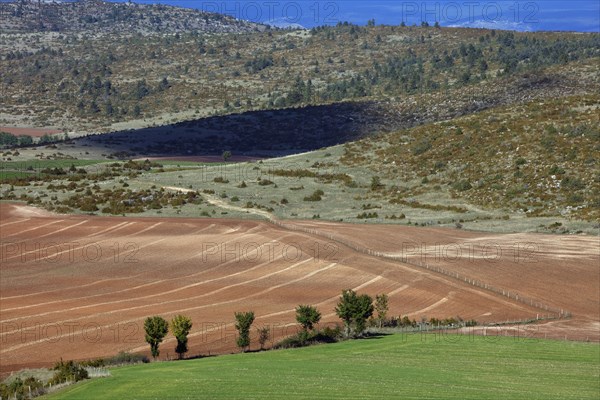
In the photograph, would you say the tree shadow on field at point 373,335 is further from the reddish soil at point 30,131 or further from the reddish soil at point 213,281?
the reddish soil at point 30,131

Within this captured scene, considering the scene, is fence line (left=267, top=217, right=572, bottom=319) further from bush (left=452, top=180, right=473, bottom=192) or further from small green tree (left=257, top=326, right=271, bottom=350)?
bush (left=452, top=180, right=473, bottom=192)

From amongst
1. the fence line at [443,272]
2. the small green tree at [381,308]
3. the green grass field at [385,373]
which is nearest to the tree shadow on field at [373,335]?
the green grass field at [385,373]

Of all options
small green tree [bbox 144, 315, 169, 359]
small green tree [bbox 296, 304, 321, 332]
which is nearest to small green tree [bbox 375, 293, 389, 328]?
small green tree [bbox 296, 304, 321, 332]

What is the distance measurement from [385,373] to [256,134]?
103703 millimetres

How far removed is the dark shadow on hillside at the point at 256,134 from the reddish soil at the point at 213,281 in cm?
5615

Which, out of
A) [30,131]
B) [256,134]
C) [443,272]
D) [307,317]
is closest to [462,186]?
[443,272]

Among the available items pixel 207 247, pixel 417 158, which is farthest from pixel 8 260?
pixel 417 158

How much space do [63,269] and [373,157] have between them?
48.6m

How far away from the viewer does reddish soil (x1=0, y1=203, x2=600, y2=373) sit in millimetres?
42031

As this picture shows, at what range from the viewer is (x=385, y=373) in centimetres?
3262

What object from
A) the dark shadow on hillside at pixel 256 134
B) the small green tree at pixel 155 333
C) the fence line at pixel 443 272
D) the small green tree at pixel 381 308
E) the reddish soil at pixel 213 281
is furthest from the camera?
the dark shadow on hillside at pixel 256 134

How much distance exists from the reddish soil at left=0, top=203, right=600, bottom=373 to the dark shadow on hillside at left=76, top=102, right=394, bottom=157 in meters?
56.2

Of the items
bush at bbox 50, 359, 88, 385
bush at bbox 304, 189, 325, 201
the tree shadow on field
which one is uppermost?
→ bush at bbox 304, 189, 325, 201

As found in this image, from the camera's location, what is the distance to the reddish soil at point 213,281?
4203 cm
